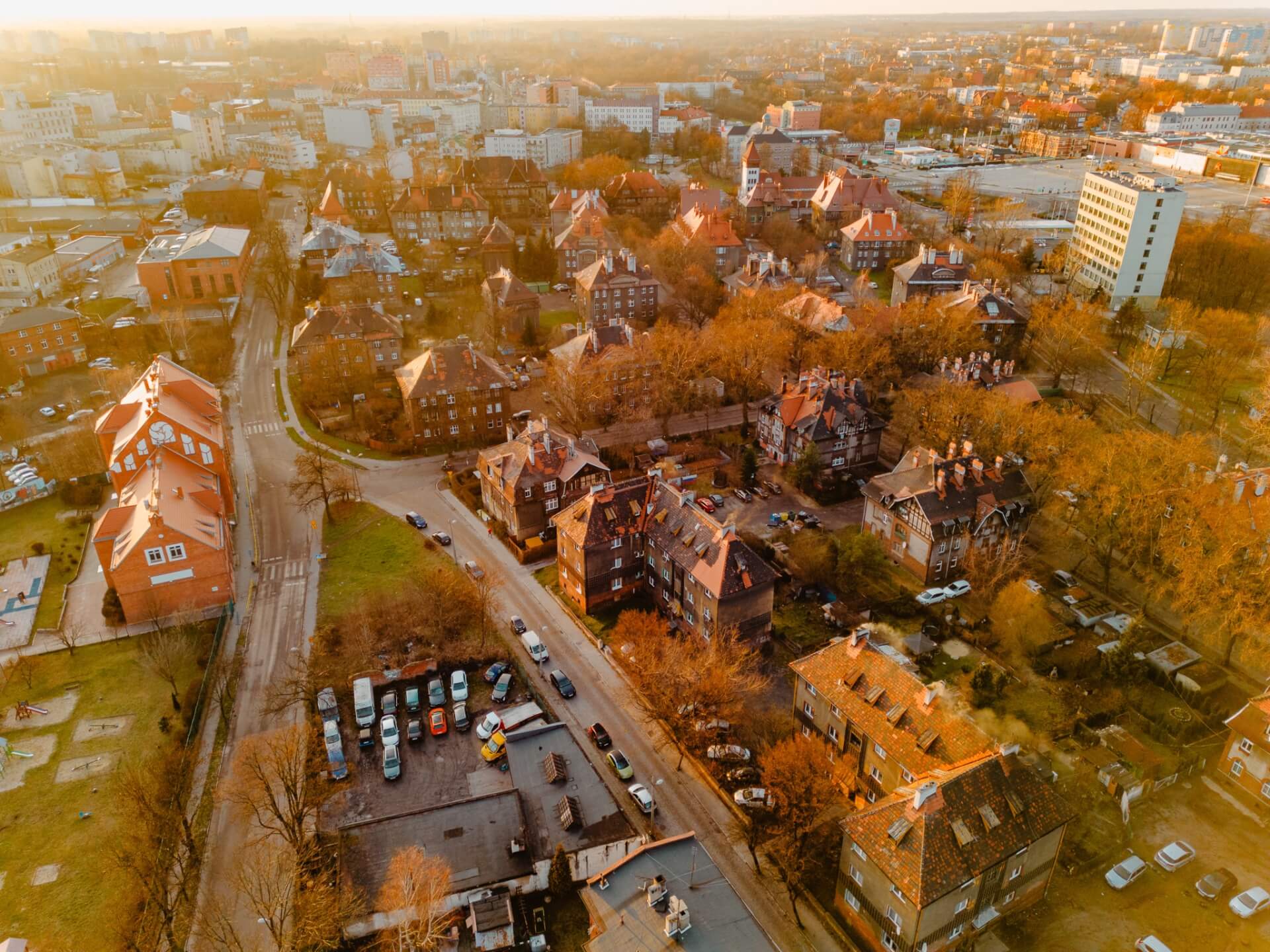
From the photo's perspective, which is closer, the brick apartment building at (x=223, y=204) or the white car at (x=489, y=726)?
the white car at (x=489, y=726)

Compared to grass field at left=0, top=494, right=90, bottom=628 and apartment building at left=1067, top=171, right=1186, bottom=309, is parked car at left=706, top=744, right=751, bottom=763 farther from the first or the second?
apartment building at left=1067, top=171, right=1186, bottom=309

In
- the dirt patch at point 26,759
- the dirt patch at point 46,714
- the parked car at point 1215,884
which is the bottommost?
the dirt patch at point 46,714

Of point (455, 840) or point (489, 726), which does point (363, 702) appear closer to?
point (489, 726)

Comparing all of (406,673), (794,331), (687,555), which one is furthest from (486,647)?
(794,331)

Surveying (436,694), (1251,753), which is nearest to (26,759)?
(436,694)

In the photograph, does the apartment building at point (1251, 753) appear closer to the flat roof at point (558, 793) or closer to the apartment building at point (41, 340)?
the flat roof at point (558, 793)

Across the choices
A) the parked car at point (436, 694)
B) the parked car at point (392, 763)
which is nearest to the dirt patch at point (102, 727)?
the parked car at point (392, 763)

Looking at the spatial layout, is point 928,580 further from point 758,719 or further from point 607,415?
point 607,415

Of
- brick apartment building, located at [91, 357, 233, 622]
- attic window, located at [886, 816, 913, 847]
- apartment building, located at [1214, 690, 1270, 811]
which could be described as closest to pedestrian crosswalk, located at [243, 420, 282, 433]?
brick apartment building, located at [91, 357, 233, 622]
